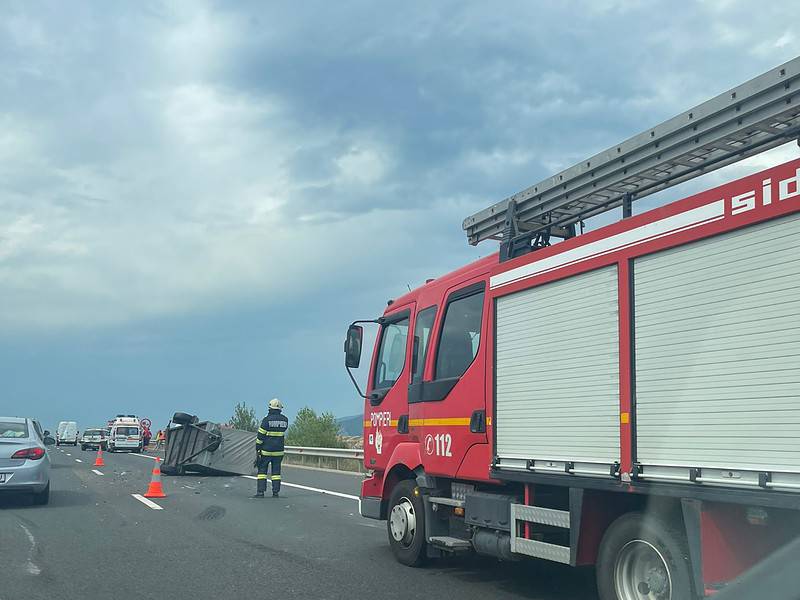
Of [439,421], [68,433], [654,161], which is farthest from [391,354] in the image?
[68,433]

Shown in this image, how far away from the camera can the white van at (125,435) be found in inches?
1827

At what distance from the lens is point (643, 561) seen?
16.8 feet

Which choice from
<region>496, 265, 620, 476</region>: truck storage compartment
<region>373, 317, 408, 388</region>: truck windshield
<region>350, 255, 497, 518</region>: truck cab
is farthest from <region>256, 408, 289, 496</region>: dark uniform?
<region>496, 265, 620, 476</region>: truck storage compartment

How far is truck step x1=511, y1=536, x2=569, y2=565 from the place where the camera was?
5.76 m

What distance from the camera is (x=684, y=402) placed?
4777mm

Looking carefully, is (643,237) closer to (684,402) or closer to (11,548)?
(684,402)

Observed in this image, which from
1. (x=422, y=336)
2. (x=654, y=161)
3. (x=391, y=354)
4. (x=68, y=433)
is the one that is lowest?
(x=68, y=433)

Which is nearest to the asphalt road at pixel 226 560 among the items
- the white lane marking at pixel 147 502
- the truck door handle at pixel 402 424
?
the white lane marking at pixel 147 502

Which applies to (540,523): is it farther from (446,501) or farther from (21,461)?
(21,461)

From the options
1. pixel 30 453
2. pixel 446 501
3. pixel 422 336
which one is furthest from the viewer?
pixel 30 453

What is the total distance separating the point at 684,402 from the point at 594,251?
1.30 metres

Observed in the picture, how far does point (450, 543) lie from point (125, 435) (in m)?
42.5

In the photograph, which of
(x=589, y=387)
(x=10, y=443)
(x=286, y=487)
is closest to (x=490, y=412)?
(x=589, y=387)

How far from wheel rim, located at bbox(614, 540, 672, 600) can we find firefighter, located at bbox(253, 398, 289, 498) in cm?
1038
